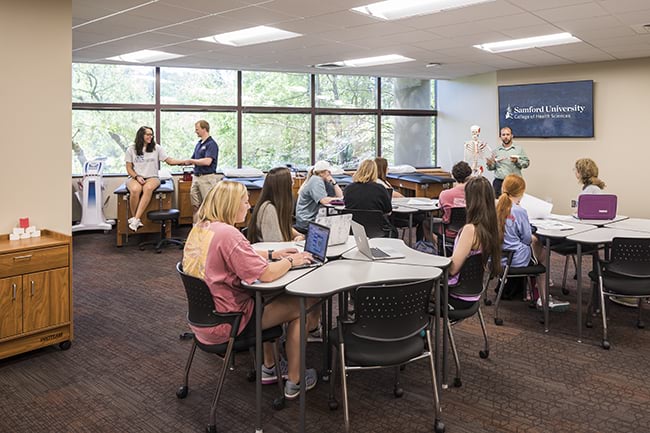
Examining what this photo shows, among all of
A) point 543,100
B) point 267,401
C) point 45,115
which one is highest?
point 543,100

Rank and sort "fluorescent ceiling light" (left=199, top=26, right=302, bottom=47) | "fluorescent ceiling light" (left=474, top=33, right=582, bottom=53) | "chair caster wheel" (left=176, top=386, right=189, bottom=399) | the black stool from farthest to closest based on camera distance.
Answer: the black stool
"fluorescent ceiling light" (left=474, top=33, right=582, bottom=53)
"fluorescent ceiling light" (left=199, top=26, right=302, bottom=47)
"chair caster wheel" (left=176, top=386, right=189, bottom=399)

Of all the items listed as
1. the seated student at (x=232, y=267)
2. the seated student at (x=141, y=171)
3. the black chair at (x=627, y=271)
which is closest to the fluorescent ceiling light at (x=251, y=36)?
the seated student at (x=141, y=171)

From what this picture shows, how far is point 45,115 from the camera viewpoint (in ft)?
12.9

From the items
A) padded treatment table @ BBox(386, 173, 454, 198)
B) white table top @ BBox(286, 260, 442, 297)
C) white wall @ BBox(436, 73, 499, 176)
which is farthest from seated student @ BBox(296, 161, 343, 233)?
white wall @ BBox(436, 73, 499, 176)

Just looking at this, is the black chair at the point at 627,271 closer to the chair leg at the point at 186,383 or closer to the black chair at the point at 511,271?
the black chair at the point at 511,271

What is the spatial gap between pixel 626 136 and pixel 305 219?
5.72 metres

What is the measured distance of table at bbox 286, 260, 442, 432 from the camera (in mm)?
2688

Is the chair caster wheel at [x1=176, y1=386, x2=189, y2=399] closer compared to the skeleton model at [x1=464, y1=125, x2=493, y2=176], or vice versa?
the chair caster wheel at [x1=176, y1=386, x2=189, y2=399]

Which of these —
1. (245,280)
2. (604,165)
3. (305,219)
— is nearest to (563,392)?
(245,280)

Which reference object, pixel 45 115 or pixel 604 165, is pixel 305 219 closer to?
pixel 45 115

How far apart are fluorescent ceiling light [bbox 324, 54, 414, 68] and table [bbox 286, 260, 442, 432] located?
532 centimetres

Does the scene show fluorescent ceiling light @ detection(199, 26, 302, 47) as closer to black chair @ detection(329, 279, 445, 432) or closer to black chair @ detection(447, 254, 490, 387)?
black chair @ detection(447, 254, 490, 387)

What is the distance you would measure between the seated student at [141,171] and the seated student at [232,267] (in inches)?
183

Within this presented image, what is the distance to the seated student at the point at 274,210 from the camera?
12.1 feet
